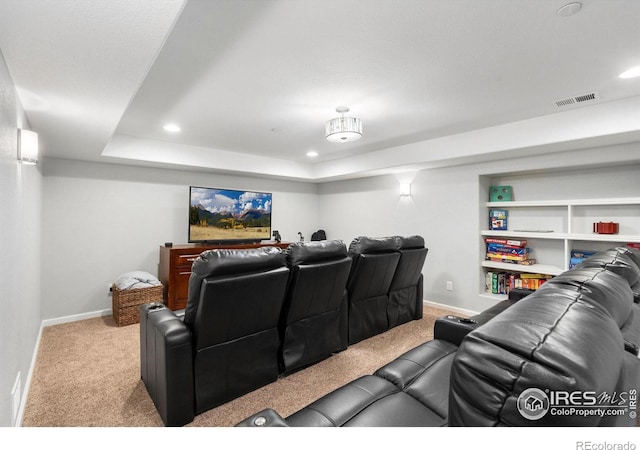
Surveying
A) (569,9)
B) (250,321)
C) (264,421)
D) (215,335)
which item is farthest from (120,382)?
(569,9)

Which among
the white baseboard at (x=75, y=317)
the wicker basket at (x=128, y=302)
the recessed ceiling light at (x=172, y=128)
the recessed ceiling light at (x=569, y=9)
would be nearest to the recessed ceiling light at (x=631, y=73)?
the recessed ceiling light at (x=569, y=9)

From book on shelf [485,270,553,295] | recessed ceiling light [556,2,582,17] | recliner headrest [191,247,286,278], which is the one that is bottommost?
book on shelf [485,270,553,295]

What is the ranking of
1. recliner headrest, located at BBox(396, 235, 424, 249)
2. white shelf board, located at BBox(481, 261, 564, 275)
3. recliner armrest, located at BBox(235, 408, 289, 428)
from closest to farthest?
recliner armrest, located at BBox(235, 408, 289, 428), recliner headrest, located at BBox(396, 235, 424, 249), white shelf board, located at BBox(481, 261, 564, 275)

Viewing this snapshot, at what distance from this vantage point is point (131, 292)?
150 inches

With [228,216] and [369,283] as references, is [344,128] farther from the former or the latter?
[228,216]

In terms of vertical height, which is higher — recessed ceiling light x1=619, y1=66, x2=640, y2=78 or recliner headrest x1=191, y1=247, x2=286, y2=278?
recessed ceiling light x1=619, y1=66, x2=640, y2=78

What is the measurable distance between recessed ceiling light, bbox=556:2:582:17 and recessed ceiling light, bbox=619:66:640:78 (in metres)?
1.12

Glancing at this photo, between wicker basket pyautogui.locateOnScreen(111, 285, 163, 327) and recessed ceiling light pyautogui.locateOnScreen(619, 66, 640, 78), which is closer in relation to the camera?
recessed ceiling light pyautogui.locateOnScreen(619, 66, 640, 78)

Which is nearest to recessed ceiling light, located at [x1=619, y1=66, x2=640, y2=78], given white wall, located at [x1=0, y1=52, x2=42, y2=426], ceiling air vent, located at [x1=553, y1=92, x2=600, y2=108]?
ceiling air vent, located at [x1=553, y1=92, x2=600, y2=108]

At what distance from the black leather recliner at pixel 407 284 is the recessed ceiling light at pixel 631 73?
6.94 feet

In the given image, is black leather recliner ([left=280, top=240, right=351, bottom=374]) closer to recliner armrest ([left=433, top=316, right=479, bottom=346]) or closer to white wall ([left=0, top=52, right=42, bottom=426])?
recliner armrest ([left=433, top=316, right=479, bottom=346])

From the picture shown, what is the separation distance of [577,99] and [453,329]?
2.44 metres

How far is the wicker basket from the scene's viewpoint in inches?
147

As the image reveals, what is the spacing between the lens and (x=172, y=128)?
3715 mm
